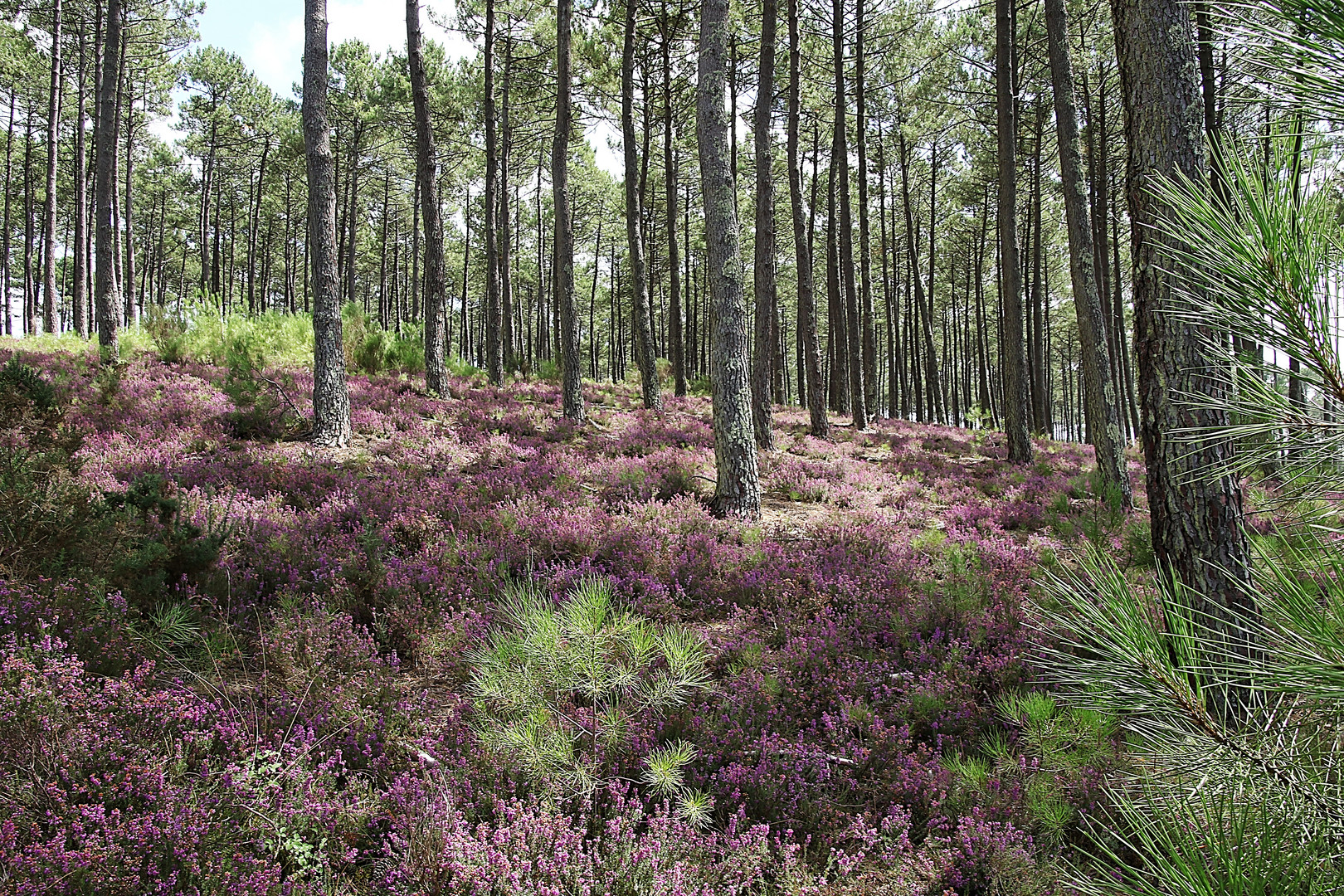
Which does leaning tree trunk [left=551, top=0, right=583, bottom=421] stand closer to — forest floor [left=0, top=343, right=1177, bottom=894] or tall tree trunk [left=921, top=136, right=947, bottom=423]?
forest floor [left=0, top=343, right=1177, bottom=894]

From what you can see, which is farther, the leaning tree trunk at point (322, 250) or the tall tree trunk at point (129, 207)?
the tall tree trunk at point (129, 207)

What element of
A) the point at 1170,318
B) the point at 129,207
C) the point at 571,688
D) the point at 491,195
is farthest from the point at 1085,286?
the point at 129,207

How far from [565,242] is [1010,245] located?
28.0 ft

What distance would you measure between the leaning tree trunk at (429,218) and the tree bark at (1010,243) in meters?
11.0

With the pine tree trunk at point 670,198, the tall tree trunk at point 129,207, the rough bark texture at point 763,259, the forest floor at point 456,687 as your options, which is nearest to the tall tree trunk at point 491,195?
the pine tree trunk at point 670,198

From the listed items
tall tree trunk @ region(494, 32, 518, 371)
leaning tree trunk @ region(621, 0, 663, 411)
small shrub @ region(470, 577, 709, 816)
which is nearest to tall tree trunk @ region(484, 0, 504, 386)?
tall tree trunk @ region(494, 32, 518, 371)

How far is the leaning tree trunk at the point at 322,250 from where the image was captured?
9.05 metres

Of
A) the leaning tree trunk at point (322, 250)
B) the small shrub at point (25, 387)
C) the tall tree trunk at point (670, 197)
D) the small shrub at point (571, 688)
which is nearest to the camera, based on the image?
the small shrub at point (571, 688)

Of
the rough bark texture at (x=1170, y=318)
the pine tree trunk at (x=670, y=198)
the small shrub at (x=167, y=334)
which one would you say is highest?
the pine tree trunk at (x=670, y=198)

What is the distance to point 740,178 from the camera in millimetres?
25984

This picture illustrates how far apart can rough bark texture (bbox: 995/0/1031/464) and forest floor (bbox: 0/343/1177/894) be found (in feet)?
16.9

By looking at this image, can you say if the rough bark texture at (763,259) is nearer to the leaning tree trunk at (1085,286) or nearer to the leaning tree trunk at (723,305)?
the leaning tree trunk at (723,305)

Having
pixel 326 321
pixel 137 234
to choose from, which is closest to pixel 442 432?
pixel 326 321

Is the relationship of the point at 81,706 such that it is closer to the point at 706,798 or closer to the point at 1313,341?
the point at 706,798
